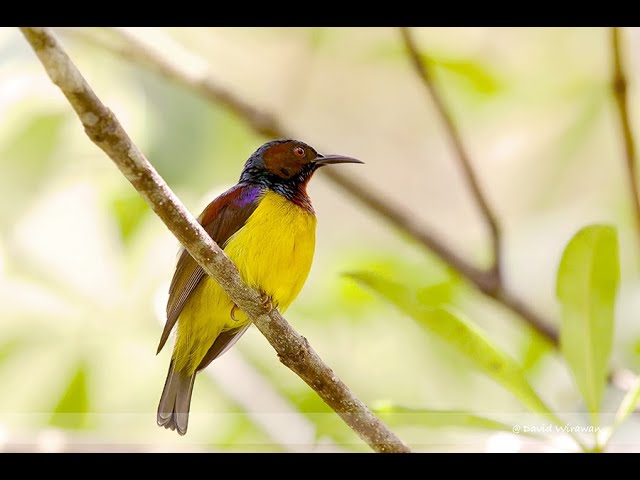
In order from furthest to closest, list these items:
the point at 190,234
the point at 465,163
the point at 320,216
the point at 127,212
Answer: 1. the point at 127,212
2. the point at 320,216
3. the point at 465,163
4. the point at 190,234

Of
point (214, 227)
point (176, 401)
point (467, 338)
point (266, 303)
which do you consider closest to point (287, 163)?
point (214, 227)

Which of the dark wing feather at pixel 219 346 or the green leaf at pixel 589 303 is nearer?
the green leaf at pixel 589 303

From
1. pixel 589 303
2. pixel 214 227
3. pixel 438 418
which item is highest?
pixel 214 227

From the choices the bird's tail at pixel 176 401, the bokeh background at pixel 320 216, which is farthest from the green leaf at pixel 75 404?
the bird's tail at pixel 176 401

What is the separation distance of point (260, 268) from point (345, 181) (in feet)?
1.87

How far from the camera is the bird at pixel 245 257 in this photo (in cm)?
277

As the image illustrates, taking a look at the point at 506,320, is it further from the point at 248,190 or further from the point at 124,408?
the point at 124,408

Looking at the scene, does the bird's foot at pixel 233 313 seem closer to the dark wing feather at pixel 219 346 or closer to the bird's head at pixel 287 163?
the dark wing feather at pixel 219 346

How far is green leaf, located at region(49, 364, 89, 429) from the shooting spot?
3.02 m

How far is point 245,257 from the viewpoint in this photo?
9.09 ft

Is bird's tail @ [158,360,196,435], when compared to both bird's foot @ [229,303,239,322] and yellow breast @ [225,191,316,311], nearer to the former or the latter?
bird's foot @ [229,303,239,322]

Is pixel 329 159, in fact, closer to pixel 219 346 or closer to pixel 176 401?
pixel 219 346

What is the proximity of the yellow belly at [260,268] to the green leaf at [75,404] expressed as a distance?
1.23 ft

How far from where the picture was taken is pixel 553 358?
3.16 m
